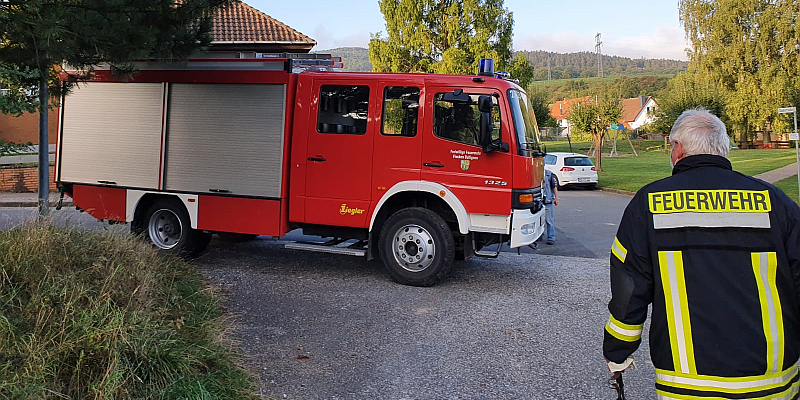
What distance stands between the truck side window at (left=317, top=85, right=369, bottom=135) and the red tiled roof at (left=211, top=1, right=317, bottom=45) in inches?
641

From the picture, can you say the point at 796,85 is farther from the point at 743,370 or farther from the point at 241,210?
the point at 743,370

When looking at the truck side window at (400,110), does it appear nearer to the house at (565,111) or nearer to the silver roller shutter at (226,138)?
the silver roller shutter at (226,138)

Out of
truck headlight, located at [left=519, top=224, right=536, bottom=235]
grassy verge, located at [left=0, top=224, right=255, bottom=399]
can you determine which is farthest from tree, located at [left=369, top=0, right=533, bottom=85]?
grassy verge, located at [left=0, top=224, right=255, bottom=399]

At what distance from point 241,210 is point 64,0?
3.40m

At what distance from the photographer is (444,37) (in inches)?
1318

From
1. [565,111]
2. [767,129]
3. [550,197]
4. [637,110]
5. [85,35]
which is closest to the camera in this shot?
[85,35]

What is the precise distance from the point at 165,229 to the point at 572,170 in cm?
1760

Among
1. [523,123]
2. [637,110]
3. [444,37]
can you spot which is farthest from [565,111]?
[637,110]

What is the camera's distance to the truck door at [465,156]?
7.68 meters

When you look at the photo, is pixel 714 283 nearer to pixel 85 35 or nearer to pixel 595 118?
pixel 85 35

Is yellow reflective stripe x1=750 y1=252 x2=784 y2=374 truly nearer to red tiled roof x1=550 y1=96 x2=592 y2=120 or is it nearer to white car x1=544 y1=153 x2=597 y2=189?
white car x1=544 y1=153 x2=597 y2=189

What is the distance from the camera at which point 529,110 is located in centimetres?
855

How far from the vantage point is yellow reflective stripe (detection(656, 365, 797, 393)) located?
2525 mm

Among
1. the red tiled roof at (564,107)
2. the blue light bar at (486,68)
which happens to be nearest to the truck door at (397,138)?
the blue light bar at (486,68)
